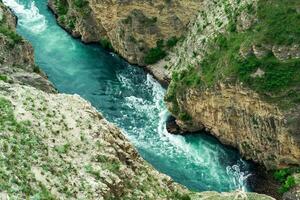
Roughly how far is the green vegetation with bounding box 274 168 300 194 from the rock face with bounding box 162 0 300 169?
4.24 feet

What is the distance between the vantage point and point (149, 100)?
70.0 meters

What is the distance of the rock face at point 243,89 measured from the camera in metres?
59.8

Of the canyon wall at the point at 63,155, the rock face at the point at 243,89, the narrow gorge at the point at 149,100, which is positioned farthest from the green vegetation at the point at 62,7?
the canyon wall at the point at 63,155

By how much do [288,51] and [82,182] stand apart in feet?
122

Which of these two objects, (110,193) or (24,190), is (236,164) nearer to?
(110,193)

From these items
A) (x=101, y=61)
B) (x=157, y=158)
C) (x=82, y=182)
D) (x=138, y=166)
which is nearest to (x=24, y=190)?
(x=82, y=182)

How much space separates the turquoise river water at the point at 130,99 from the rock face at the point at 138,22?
6.26ft

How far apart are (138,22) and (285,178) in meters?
29.4

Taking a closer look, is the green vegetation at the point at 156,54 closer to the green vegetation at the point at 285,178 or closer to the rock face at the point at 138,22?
the rock face at the point at 138,22

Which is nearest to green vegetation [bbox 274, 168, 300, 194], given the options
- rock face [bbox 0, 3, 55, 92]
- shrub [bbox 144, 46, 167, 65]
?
rock face [bbox 0, 3, 55, 92]

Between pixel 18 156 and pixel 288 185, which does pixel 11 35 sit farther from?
pixel 18 156

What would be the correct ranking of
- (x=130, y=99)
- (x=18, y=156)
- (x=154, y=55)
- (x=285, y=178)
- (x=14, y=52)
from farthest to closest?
(x=154, y=55)
(x=130, y=99)
(x=285, y=178)
(x=14, y=52)
(x=18, y=156)

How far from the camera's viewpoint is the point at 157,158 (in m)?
60.5

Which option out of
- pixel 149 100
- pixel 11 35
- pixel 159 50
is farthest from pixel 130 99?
pixel 11 35
